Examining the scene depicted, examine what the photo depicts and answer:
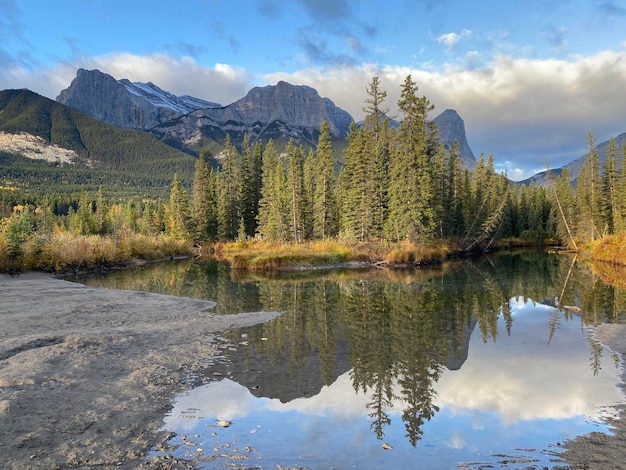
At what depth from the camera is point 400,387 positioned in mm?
11109

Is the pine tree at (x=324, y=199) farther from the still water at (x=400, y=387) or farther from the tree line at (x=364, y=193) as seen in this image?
the still water at (x=400, y=387)

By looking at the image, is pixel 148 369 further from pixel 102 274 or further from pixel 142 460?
pixel 102 274

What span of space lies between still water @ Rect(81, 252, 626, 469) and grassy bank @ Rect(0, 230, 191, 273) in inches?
788

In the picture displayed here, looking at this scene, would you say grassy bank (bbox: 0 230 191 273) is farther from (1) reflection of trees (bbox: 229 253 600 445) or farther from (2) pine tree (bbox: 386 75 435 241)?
(2) pine tree (bbox: 386 75 435 241)

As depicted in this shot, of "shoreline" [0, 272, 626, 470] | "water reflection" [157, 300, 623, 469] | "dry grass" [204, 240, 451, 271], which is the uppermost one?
"dry grass" [204, 240, 451, 271]

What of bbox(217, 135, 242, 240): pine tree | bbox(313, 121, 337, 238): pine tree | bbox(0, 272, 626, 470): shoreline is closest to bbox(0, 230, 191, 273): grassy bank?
bbox(0, 272, 626, 470): shoreline

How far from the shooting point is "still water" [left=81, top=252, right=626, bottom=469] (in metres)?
7.88

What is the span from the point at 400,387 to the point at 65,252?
36.4 metres

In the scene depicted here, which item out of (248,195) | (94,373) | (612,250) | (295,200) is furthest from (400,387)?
(248,195)

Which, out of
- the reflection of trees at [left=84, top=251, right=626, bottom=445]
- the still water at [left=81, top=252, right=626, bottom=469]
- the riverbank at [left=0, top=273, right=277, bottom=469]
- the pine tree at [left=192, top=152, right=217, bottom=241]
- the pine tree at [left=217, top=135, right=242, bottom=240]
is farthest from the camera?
the pine tree at [left=217, top=135, right=242, bottom=240]

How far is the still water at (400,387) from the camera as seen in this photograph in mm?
7879

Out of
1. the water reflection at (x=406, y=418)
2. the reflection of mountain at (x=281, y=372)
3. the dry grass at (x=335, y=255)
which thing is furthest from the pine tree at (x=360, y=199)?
the water reflection at (x=406, y=418)

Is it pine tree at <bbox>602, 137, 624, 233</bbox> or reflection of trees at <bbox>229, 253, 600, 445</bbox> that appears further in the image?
pine tree at <bbox>602, 137, 624, 233</bbox>

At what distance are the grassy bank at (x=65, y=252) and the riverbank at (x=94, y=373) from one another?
42.7ft
